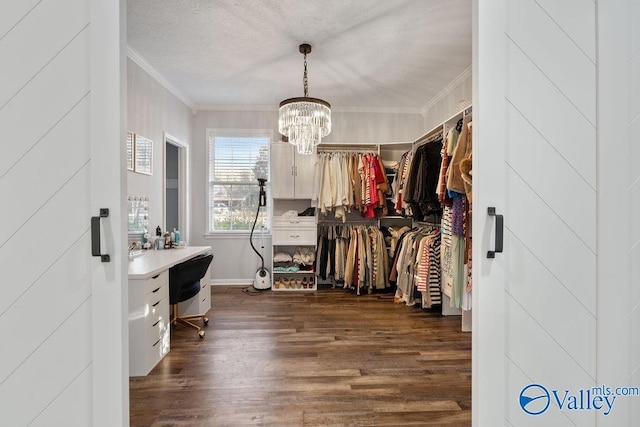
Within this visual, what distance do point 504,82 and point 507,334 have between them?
85cm

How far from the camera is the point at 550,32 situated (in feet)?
3.22

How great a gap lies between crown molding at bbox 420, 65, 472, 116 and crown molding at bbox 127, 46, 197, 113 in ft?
11.1

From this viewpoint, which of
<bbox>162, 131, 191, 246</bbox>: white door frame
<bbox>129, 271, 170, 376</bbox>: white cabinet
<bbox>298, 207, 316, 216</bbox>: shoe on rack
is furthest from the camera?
<bbox>298, 207, 316, 216</bbox>: shoe on rack

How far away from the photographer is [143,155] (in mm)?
3020

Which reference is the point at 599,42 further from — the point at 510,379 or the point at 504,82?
the point at 510,379

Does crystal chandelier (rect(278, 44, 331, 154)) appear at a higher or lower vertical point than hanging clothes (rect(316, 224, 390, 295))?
higher

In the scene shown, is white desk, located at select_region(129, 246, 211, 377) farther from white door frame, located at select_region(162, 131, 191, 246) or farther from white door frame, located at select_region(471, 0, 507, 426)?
white door frame, located at select_region(471, 0, 507, 426)

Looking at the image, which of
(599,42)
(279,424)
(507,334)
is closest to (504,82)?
(599,42)

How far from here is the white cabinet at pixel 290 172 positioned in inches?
161

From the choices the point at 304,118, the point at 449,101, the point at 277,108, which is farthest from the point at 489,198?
the point at 277,108

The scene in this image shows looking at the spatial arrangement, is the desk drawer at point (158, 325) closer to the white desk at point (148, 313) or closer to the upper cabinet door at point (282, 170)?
the white desk at point (148, 313)

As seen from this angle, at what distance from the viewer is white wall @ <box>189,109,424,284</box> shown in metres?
4.32

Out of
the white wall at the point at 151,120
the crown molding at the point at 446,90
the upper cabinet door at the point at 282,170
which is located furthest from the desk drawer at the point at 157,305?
the crown molding at the point at 446,90

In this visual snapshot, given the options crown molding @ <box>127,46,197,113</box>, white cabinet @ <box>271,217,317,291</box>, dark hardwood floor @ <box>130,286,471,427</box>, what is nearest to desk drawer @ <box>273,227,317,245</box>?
white cabinet @ <box>271,217,317,291</box>
